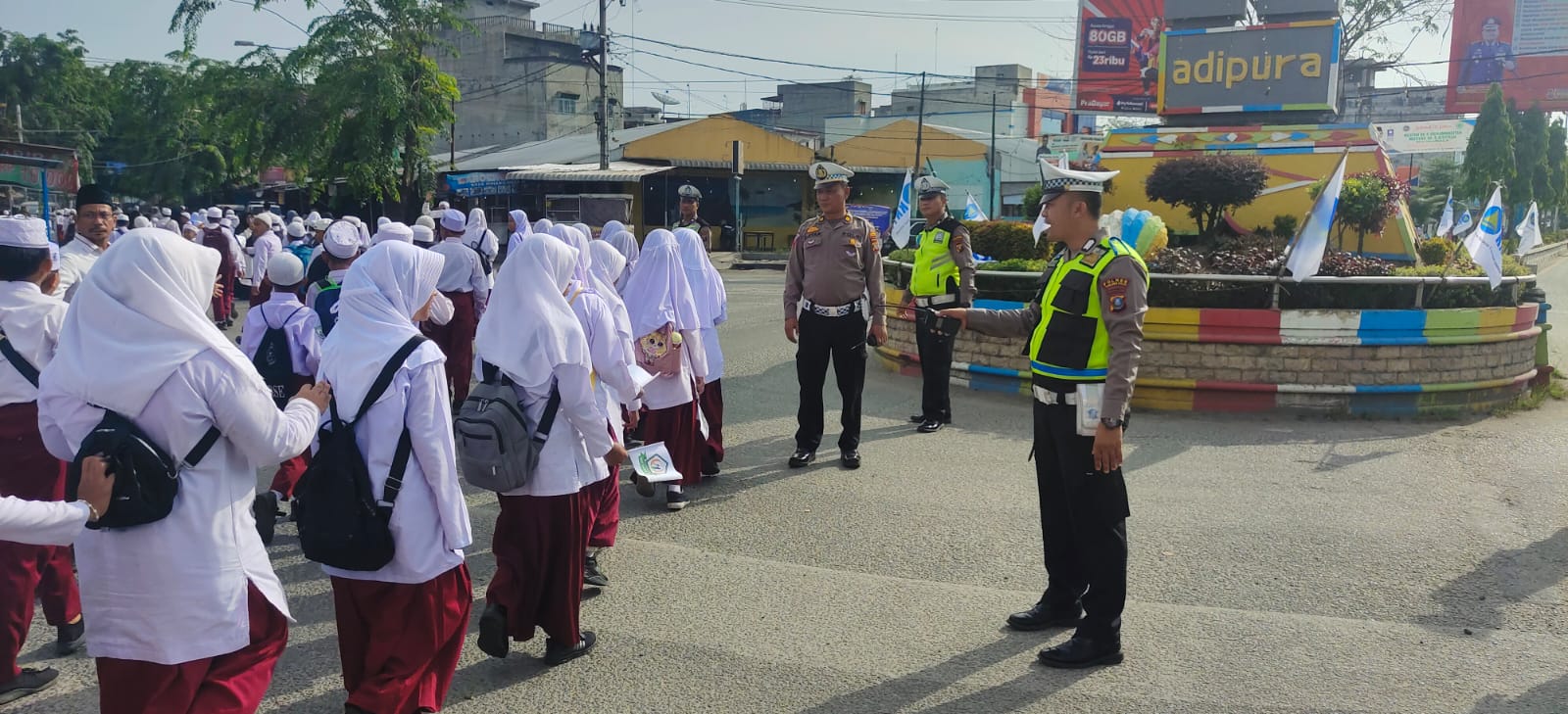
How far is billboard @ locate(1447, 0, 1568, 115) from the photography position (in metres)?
43.7

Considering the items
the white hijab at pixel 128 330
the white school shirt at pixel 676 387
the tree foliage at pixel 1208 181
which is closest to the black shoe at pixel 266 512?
the white school shirt at pixel 676 387

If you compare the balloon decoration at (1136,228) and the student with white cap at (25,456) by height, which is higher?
the balloon decoration at (1136,228)

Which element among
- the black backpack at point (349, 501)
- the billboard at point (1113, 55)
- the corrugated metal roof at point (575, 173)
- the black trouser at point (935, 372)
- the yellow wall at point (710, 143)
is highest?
the billboard at point (1113, 55)

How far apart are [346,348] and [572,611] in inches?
57.3

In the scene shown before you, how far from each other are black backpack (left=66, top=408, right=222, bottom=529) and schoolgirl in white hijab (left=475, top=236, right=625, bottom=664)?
1.48 m

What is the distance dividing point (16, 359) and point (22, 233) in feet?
1.95

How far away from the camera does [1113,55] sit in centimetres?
4516

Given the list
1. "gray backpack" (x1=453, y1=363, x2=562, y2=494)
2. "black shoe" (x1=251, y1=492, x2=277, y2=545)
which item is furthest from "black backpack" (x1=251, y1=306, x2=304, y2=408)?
"gray backpack" (x1=453, y1=363, x2=562, y2=494)

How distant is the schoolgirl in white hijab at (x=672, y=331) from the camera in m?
6.38

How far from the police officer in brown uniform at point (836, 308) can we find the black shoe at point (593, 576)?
239 centimetres

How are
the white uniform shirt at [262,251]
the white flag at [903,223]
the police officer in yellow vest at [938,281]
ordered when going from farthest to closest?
1. the white uniform shirt at [262,251]
2. the white flag at [903,223]
3. the police officer in yellow vest at [938,281]

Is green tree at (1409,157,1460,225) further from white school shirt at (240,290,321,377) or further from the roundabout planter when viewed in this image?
white school shirt at (240,290,321,377)

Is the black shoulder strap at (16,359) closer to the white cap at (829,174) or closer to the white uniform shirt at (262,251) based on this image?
the white cap at (829,174)

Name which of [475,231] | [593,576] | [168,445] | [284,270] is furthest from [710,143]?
[168,445]
